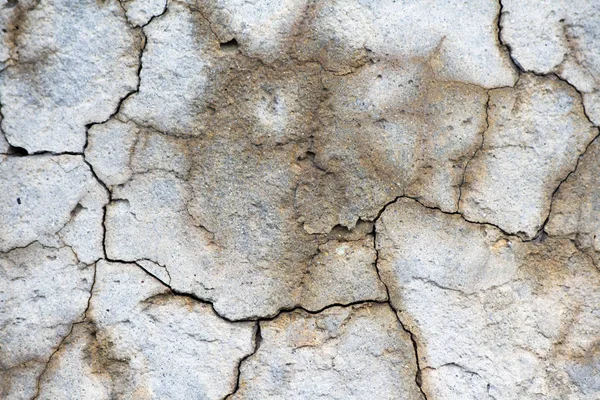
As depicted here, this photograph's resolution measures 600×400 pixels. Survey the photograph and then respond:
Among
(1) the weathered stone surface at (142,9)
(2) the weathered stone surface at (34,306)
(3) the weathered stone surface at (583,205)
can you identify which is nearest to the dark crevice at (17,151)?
(2) the weathered stone surface at (34,306)

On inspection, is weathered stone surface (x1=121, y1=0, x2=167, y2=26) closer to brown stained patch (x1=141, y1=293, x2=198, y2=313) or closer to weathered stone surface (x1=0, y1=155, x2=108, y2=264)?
weathered stone surface (x1=0, y1=155, x2=108, y2=264)

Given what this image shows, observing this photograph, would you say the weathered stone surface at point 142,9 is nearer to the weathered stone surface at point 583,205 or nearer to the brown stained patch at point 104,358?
the brown stained patch at point 104,358

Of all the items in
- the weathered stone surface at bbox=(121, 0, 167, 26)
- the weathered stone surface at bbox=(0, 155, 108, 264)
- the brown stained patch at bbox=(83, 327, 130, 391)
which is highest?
the weathered stone surface at bbox=(121, 0, 167, 26)

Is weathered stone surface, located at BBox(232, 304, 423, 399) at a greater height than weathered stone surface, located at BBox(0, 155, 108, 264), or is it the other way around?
weathered stone surface, located at BBox(0, 155, 108, 264)

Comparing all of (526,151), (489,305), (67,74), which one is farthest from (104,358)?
(526,151)

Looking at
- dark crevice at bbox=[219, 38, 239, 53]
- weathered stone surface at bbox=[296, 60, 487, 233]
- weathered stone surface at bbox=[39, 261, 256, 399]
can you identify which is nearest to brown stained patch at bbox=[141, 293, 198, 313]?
weathered stone surface at bbox=[39, 261, 256, 399]

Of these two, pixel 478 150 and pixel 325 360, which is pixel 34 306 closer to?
pixel 325 360

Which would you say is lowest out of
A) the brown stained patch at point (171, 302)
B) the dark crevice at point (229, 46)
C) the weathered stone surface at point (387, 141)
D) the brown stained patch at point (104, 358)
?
the brown stained patch at point (104, 358)
